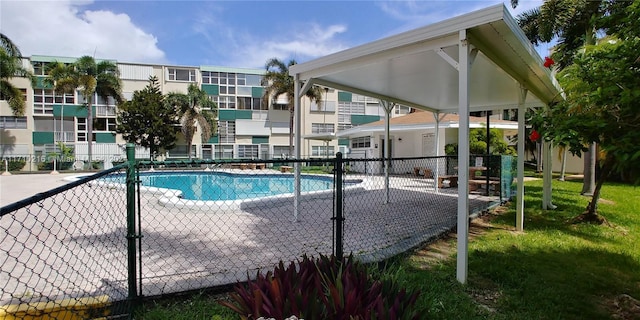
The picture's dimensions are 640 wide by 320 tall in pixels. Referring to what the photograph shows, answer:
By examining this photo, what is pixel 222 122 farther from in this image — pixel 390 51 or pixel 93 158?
pixel 390 51

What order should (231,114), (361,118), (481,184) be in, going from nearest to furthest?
(481,184) → (231,114) → (361,118)

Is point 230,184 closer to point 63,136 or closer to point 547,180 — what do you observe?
point 547,180

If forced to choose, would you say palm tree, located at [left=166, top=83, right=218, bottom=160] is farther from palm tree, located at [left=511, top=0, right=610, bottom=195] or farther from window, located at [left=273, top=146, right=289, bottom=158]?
palm tree, located at [left=511, top=0, right=610, bottom=195]

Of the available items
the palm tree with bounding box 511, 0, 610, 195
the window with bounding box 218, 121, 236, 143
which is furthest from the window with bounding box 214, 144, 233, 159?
the palm tree with bounding box 511, 0, 610, 195

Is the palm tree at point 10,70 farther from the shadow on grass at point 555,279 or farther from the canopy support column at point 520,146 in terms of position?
the shadow on grass at point 555,279

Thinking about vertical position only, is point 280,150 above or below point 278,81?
below

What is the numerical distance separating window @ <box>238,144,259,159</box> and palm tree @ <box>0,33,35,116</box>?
58.1ft

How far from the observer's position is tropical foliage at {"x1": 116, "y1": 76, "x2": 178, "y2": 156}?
27.3m

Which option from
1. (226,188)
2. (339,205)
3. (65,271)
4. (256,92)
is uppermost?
(256,92)

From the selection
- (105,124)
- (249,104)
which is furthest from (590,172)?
(105,124)

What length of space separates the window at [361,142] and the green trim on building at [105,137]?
2381 centimetres

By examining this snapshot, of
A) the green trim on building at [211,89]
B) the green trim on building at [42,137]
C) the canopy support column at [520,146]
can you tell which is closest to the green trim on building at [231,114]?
the green trim on building at [211,89]

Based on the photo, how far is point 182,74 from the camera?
116 ft

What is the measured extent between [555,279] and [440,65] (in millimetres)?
3464
